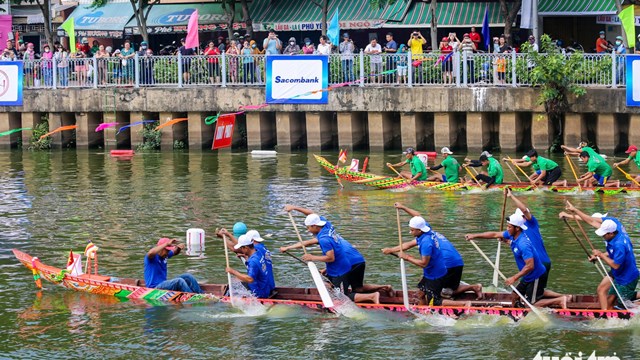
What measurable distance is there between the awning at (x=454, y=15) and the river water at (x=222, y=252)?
6.71 meters

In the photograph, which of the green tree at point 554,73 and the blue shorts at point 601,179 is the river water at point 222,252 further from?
the green tree at point 554,73

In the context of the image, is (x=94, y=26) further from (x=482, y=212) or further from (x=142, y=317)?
(x=142, y=317)

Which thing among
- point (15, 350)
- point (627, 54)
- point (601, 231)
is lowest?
point (15, 350)

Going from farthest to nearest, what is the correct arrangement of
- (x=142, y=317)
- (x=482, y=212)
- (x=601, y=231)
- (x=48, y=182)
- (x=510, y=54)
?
(x=510, y=54)
(x=48, y=182)
(x=482, y=212)
(x=142, y=317)
(x=601, y=231)

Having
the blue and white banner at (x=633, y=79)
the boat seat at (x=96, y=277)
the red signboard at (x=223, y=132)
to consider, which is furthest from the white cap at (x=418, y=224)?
the red signboard at (x=223, y=132)

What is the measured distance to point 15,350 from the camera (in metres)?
18.1

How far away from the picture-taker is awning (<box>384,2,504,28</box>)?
4225 centimetres

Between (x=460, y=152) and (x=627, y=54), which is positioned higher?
(x=627, y=54)

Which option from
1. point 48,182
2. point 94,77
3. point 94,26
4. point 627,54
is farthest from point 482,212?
point 94,26

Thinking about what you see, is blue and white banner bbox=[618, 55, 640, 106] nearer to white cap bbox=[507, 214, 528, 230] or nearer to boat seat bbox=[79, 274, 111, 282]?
white cap bbox=[507, 214, 528, 230]

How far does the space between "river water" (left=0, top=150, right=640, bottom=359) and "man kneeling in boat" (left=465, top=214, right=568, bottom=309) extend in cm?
43

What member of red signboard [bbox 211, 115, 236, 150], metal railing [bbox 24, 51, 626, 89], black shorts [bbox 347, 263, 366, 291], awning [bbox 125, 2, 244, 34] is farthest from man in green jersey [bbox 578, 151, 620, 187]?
awning [bbox 125, 2, 244, 34]

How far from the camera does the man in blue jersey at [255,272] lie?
19312mm

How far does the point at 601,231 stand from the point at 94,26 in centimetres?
3377
